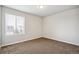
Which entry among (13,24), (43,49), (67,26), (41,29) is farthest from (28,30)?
(67,26)

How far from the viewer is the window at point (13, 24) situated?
3254 mm

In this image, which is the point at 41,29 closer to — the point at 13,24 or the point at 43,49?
the point at 13,24

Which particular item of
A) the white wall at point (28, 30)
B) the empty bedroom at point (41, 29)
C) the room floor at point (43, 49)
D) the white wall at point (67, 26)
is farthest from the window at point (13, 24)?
the white wall at point (67, 26)

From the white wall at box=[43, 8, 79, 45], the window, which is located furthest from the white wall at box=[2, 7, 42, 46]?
the white wall at box=[43, 8, 79, 45]

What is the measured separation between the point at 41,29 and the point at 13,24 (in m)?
1.85

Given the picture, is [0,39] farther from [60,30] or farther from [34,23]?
[60,30]

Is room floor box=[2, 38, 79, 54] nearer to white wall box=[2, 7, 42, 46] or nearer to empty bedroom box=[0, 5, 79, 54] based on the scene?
empty bedroom box=[0, 5, 79, 54]

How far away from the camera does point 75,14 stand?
10.2 feet

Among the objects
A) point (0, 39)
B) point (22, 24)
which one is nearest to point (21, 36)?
point (22, 24)

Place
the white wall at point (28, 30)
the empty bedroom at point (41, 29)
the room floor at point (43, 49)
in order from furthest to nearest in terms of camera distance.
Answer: the white wall at point (28, 30)
the empty bedroom at point (41, 29)
the room floor at point (43, 49)

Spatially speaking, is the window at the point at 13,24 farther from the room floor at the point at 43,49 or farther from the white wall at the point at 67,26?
the white wall at the point at 67,26

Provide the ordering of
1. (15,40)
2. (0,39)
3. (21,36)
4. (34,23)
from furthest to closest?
(34,23)
(21,36)
(15,40)
(0,39)

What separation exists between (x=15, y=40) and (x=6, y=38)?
513mm

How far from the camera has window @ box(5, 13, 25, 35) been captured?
3.25 metres
